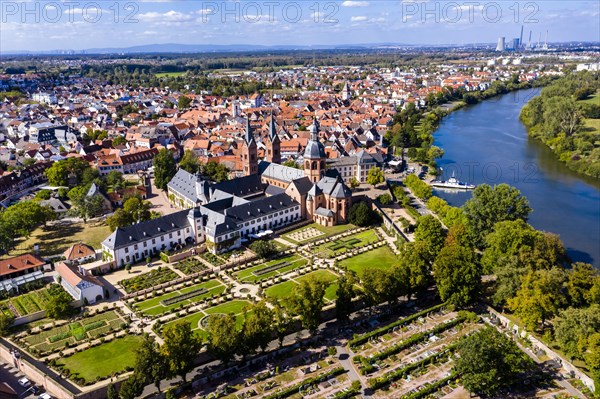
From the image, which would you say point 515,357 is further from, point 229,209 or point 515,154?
point 515,154

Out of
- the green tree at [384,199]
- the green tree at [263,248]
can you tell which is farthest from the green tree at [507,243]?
the green tree at [263,248]

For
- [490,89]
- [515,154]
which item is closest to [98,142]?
[515,154]

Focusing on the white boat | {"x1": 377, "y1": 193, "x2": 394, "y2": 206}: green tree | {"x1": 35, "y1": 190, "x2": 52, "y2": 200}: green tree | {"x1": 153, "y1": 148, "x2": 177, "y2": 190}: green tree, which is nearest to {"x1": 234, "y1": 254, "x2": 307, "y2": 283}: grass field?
{"x1": 377, "y1": 193, "x2": 394, "y2": 206}: green tree

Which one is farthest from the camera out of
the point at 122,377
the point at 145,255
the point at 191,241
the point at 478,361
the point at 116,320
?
the point at 191,241

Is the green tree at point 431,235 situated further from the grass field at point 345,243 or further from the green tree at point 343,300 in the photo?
the green tree at point 343,300

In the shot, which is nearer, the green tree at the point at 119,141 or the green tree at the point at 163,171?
the green tree at the point at 163,171

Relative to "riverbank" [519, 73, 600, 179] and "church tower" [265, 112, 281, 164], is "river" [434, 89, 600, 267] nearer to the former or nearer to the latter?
"riverbank" [519, 73, 600, 179]

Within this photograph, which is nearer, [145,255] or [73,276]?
[73,276]
